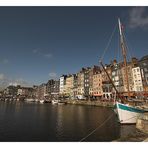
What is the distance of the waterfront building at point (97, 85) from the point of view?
8562 centimetres

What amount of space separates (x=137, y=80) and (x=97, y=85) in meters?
26.1

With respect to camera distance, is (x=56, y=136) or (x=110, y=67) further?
(x=110, y=67)

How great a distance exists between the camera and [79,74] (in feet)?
348

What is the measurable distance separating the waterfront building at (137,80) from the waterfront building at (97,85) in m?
21.4

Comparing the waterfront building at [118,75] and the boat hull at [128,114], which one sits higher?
the waterfront building at [118,75]

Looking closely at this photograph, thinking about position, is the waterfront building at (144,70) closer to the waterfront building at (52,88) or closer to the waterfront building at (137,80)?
the waterfront building at (137,80)

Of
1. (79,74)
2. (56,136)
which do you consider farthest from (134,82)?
(56,136)

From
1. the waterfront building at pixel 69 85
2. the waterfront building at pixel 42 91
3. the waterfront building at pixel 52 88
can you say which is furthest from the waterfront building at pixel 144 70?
the waterfront building at pixel 42 91

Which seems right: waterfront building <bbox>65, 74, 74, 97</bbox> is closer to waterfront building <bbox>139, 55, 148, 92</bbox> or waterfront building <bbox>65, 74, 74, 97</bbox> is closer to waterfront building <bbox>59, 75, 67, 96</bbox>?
waterfront building <bbox>59, 75, 67, 96</bbox>

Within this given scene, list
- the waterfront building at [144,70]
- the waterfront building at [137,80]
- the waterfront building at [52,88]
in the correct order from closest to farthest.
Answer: the waterfront building at [144,70] < the waterfront building at [137,80] < the waterfront building at [52,88]
